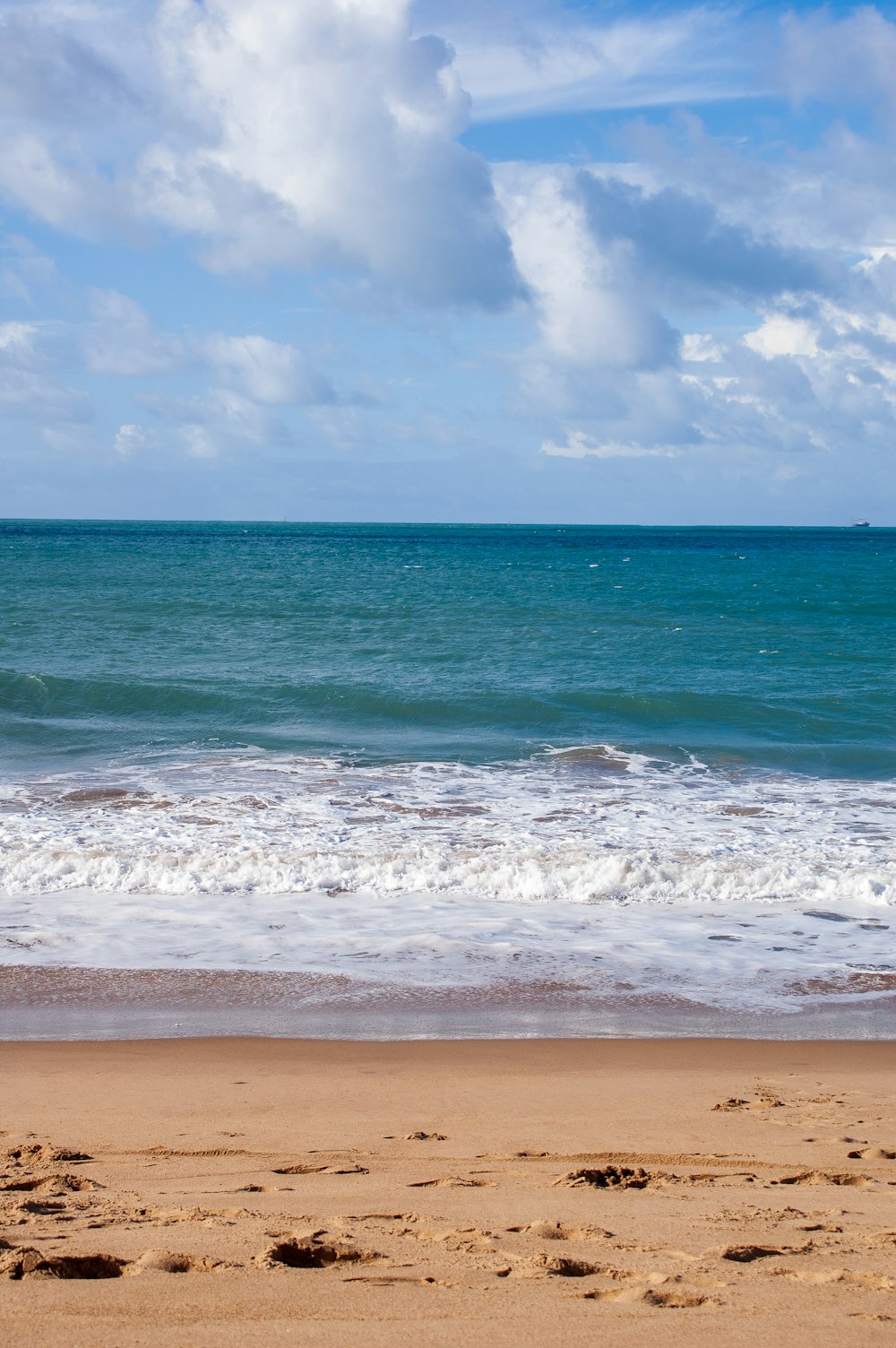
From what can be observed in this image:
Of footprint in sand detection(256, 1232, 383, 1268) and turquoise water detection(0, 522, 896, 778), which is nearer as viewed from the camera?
footprint in sand detection(256, 1232, 383, 1268)

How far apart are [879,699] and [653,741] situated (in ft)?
19.6

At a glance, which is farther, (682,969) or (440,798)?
(440,798)

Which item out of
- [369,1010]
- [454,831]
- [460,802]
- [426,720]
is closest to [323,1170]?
[369,1010]

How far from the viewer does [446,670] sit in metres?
22.6

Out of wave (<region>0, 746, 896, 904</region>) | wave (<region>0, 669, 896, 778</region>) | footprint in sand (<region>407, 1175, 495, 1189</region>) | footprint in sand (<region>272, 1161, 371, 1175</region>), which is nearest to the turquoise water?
wave (<region>0, 669, 896, 778</region>)

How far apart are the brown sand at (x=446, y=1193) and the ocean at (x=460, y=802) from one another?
1.43 metres

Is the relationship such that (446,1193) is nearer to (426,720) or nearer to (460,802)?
(460,802)

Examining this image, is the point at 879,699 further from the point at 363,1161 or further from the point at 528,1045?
the point at 363,1161

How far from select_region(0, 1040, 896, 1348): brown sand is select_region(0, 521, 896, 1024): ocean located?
1.43m

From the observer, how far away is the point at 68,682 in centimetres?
1958

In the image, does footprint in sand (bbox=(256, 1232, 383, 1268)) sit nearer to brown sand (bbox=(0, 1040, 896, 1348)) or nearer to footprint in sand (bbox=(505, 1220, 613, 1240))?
brown sand (bbox=(0, 1040, 896, 1348))

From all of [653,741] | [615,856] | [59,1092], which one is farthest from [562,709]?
[59,1092]

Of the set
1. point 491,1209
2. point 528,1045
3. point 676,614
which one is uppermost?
point 676,614

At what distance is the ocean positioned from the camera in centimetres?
769
